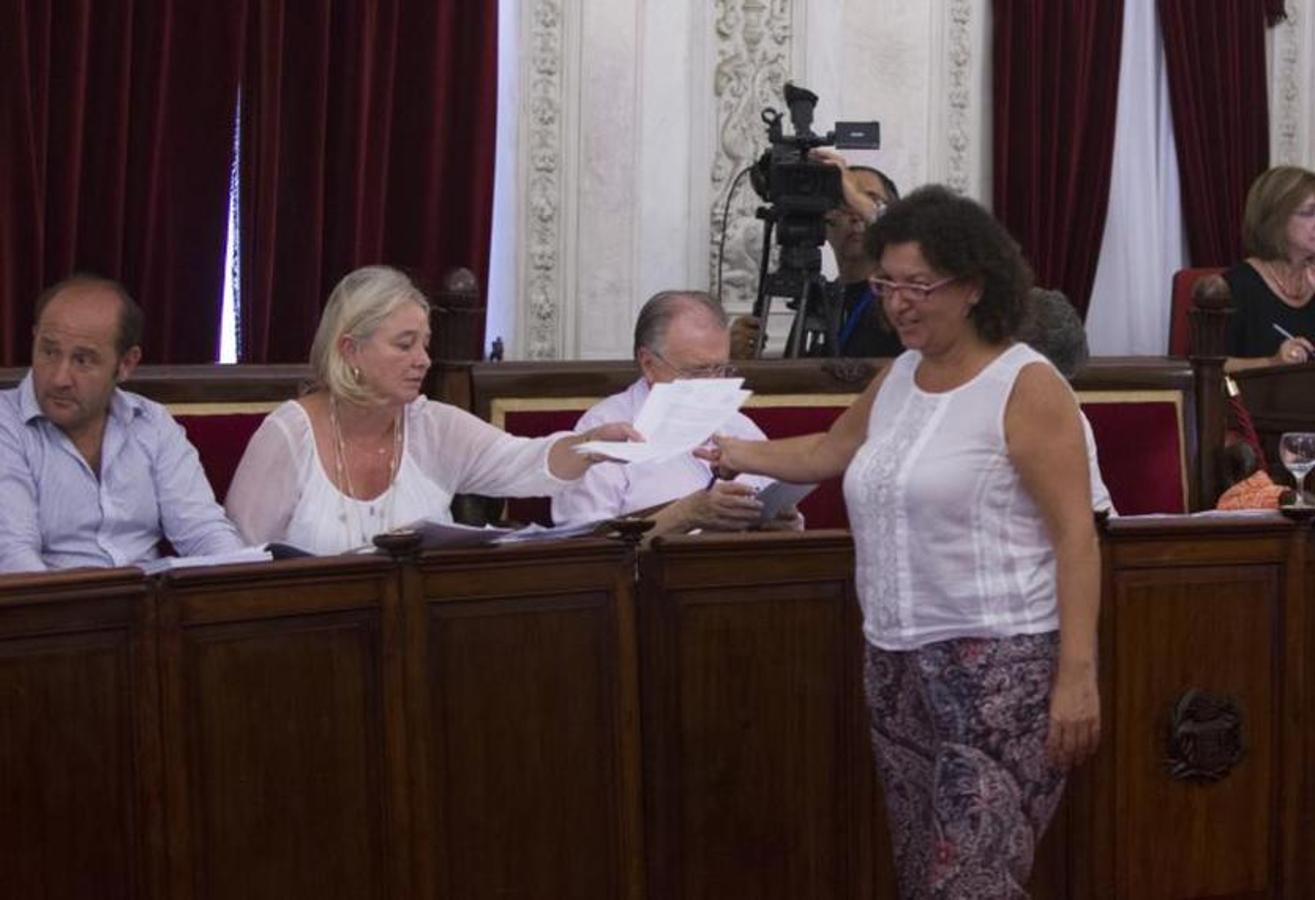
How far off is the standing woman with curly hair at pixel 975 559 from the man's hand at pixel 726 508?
0.81 meters

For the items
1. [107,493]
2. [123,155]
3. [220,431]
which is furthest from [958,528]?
[123,155]

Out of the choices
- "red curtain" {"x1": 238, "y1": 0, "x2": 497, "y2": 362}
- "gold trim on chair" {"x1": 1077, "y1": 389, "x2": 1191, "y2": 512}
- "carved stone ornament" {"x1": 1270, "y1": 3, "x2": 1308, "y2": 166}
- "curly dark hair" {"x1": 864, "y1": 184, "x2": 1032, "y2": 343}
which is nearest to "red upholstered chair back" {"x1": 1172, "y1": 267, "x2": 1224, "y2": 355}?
"carved stone ornament" {"x1": 1270, "y1": 3, "x2": 1308, "y2": 166}

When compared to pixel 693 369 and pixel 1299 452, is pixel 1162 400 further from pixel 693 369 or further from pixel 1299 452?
pixel 693 369

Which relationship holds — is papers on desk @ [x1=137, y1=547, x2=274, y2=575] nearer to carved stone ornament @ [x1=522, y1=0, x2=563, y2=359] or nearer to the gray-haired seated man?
the gray-haired seated man

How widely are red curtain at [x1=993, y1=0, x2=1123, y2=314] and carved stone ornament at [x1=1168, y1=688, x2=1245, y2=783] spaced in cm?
313

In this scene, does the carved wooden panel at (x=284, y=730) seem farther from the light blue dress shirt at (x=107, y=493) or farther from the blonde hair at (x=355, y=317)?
the blonde hair at (x=355, y=317)

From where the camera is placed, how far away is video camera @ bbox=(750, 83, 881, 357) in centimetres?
515

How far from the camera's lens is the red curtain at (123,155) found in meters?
5.15

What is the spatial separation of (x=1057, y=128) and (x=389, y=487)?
3484mm

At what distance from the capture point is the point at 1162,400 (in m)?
5.11

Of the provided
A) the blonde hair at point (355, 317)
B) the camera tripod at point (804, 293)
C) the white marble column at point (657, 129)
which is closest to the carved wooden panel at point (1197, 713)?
the blonde hair at point (355, 317)

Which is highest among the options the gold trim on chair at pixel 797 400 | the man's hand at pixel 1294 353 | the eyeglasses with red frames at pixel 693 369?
the man's hand at pixel 1294 353

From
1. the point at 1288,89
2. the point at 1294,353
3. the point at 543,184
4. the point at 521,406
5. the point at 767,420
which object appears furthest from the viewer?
the point at 1288,89

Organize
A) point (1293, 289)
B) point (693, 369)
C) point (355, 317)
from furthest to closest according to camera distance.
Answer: point (1293, 289) < point (693, 369) < point (355, 317)
